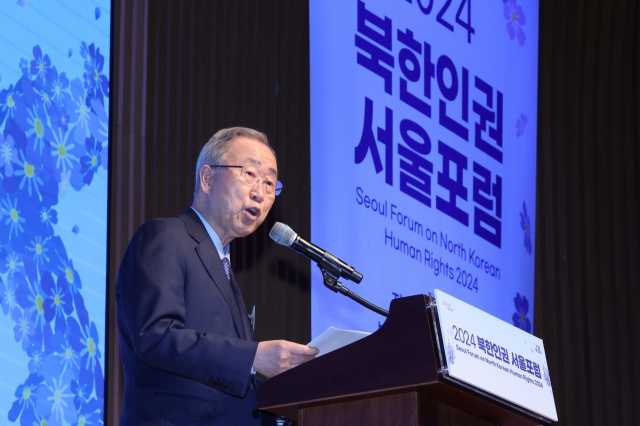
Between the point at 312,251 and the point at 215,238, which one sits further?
the point at 215,238

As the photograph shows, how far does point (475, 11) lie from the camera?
179 inches

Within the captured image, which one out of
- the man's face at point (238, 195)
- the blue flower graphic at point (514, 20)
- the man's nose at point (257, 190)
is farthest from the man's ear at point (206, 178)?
the blue flower graphic at point (514, 20)

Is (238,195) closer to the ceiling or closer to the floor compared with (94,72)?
closer to the floor

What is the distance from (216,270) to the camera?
7.04ft

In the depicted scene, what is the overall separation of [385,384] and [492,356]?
9.1 inches

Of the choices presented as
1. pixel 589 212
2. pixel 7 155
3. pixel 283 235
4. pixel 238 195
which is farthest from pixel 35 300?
pixel 589 212

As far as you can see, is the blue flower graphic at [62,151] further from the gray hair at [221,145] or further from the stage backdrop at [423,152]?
the stage backdrop at [423,152]

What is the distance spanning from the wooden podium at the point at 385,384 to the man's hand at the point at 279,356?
46 millimetres

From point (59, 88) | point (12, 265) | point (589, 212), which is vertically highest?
point (589, 212)

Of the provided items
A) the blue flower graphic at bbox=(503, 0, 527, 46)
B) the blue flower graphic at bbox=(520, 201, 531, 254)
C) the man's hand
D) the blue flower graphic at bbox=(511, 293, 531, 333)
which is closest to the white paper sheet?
the man's hand

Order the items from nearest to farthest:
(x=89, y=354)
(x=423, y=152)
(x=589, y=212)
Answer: (x=89, y=354), (x=423, y=152), (x=589, y=212)

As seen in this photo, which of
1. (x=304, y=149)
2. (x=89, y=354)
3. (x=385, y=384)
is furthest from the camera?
(x=304, y=149)

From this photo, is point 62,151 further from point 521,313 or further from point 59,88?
point 521,313

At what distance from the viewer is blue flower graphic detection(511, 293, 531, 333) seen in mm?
4492
